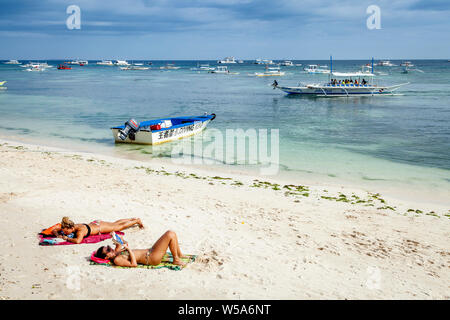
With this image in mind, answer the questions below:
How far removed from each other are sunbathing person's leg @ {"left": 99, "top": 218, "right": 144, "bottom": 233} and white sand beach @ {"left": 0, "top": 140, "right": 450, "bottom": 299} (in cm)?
20

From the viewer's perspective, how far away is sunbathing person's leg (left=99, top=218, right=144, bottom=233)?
7781 millimetres

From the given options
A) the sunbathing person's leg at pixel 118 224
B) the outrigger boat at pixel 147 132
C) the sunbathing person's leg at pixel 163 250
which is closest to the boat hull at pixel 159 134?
the outrigger boat at pixel 147 132

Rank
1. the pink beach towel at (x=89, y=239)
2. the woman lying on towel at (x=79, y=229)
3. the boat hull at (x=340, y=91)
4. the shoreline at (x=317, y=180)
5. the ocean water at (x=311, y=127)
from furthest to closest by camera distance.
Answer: the boat hull at (x=340, y=91) < the ocean water at (x=311, y=127) < the shoreline at (x=317, y=180) < the woman lying on towel at (x=79, y=229) < the pink beach towel at (x=89, y=239)

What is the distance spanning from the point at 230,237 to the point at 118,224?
2.46m

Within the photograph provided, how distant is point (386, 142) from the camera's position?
70.7 ft

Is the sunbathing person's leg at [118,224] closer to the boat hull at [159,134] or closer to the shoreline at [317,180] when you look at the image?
the shoreline at [317,180]

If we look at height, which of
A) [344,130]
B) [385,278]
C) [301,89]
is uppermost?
[301,89]

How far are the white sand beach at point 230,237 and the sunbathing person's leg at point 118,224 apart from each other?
199mm

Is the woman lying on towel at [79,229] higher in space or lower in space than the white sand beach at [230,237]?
higher

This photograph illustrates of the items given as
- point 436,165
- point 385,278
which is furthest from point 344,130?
point 385,278

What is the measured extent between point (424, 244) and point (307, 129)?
60.2 ft

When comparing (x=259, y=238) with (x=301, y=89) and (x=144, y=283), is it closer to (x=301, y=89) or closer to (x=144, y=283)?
(x=144, y=283)

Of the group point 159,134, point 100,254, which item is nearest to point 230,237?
point 100,254

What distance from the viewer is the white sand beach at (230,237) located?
235 inches
